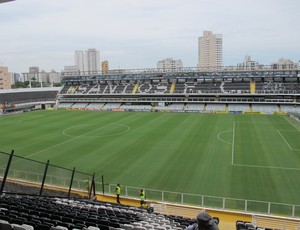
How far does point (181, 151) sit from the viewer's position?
971 inches

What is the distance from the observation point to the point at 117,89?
63500 mm

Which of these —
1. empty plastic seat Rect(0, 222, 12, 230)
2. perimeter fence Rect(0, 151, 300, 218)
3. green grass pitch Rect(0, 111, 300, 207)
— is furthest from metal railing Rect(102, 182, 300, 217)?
empty plastic seat Rect(0, 222, 12, 230)

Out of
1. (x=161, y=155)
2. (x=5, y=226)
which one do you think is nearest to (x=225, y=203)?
(x=161, y=155)

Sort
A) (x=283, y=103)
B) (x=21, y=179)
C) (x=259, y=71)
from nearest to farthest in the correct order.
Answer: (x=21, y=179) < (x=283, y=103) < (x=259, y=71)

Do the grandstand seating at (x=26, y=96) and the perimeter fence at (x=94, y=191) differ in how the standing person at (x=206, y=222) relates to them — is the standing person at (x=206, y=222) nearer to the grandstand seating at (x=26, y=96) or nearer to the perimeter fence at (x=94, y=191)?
the perimeter fence at (x=94, y=191)

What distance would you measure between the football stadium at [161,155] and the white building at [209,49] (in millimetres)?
121970

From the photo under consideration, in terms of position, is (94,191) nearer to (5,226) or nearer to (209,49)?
(5,226)

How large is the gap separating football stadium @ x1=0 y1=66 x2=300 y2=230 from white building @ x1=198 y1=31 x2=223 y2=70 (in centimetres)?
12197

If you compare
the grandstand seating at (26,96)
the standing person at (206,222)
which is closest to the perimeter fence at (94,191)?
the standing person at (206,222)

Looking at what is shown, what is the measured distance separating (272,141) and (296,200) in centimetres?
1349

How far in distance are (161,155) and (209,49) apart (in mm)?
164929

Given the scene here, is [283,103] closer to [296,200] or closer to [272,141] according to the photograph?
[272,141]

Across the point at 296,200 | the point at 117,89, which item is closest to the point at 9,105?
the point at 117,89

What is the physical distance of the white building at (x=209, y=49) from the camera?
17545 cm
